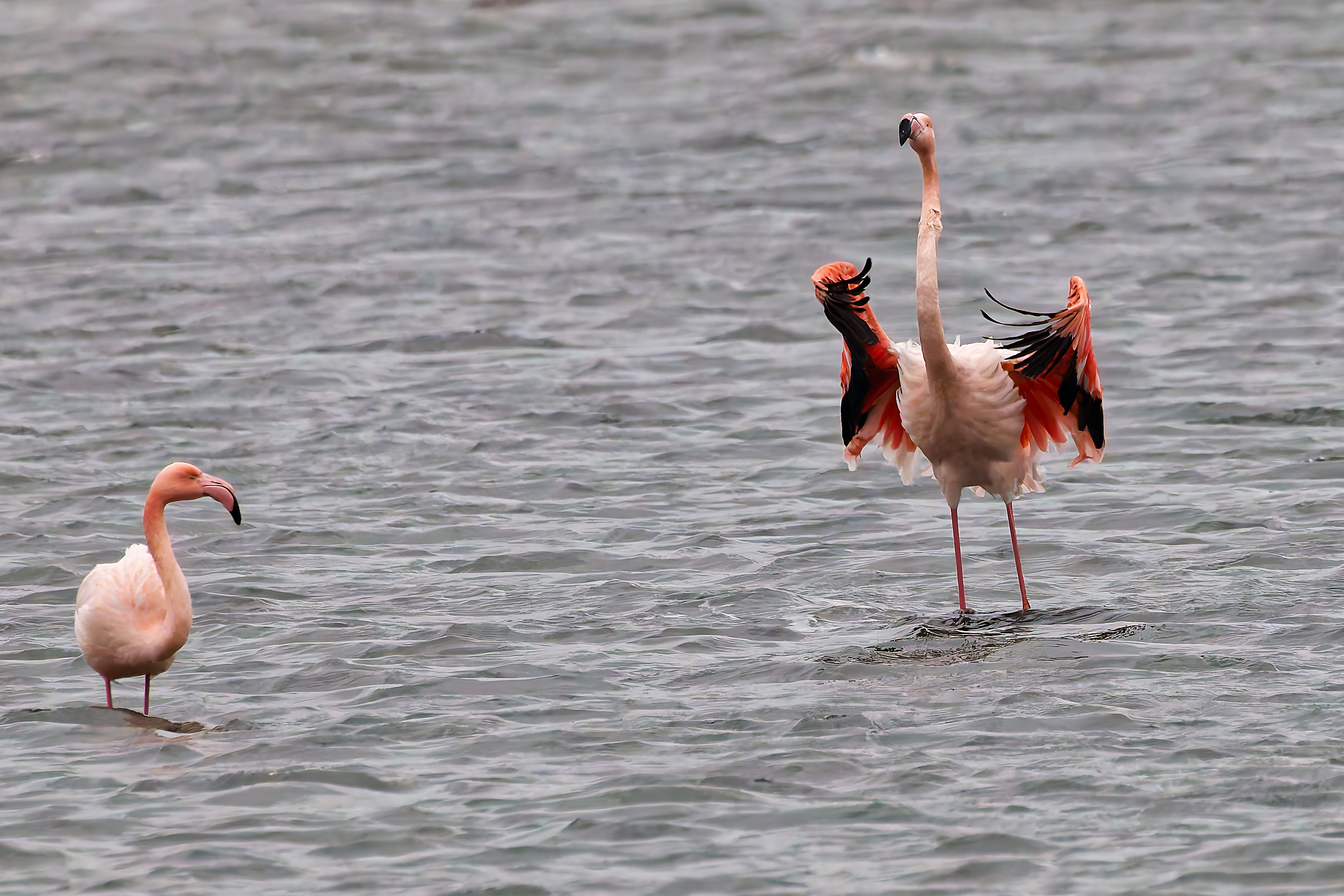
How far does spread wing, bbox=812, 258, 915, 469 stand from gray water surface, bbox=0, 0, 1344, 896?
675mm

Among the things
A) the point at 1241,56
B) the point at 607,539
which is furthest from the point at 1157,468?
the point at 1241,56

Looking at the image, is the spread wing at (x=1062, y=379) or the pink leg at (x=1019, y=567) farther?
the pink leg at (x=1019, y=567)

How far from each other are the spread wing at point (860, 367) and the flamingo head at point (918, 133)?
0.56m

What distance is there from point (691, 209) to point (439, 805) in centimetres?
1162

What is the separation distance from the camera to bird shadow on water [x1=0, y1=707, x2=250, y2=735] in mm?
7766

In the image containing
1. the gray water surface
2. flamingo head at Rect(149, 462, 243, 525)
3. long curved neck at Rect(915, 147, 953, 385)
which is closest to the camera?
the gray water surface

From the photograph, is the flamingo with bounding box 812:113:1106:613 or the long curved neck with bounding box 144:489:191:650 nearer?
the long curved neck with bounding box 144:489:191:650

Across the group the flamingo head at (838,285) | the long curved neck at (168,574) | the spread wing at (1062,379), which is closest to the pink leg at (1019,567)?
the spread wing at (1062,379)

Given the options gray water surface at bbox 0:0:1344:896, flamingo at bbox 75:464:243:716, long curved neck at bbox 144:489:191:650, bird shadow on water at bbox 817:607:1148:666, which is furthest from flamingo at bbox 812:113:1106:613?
long curved neck at bbox 144:489:191:650

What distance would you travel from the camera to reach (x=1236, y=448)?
11.8 meters

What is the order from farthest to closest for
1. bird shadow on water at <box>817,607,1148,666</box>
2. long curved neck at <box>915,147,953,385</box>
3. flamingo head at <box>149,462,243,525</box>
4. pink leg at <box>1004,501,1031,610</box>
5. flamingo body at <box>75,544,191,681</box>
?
pink leg at <box>1004,501,1031,610</box> → long curved neck at <box>915,147,953,385</box> → bird shadow on water at <box>817,607,1148,666</box> → flamingo head at <box>149,462,243,525</box> → flamingo body at <box>75,544,191,681</box>

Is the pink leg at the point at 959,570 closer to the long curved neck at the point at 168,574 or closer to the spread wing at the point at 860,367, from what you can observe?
the spread wing at the point at 860,367

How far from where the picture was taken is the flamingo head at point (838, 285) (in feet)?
29.0

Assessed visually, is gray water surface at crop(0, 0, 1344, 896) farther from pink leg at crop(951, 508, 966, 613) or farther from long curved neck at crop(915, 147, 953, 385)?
long curved neck at crop(915, 147, 953, 385)
